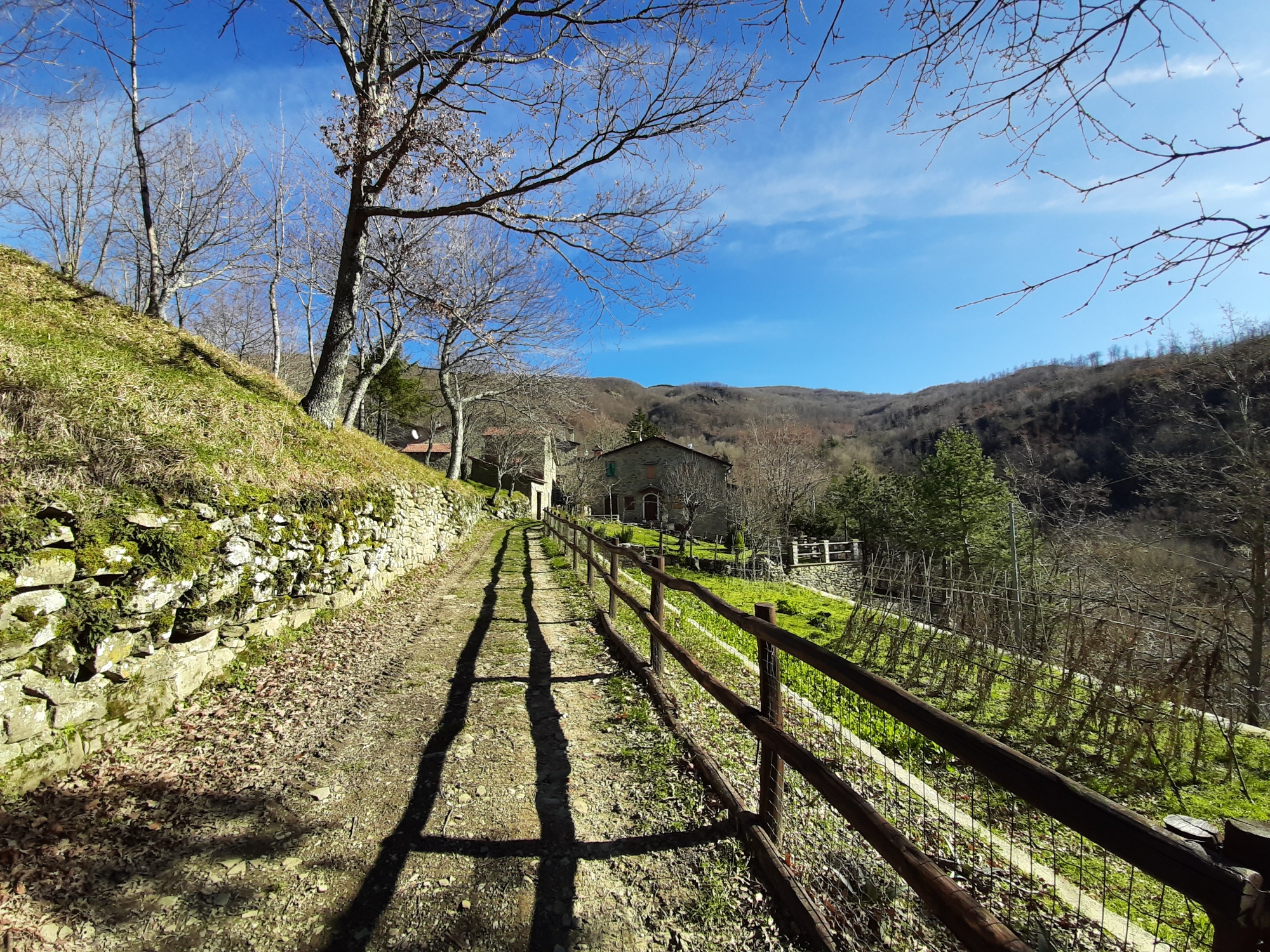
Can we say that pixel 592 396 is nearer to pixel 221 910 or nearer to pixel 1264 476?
pixel 1264 476

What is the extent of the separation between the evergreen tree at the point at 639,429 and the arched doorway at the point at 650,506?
13.2m

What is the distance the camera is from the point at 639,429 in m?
68.9

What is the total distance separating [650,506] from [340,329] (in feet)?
144

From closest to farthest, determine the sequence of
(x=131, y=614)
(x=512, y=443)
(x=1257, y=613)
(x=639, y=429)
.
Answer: (x=131, y=614) → (x=1257, y=613) → (x=512, y=443) → (x=639, y=429)

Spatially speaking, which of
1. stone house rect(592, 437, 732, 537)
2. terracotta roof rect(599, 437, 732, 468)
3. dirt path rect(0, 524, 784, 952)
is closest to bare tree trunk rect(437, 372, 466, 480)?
dirt path rect(0, 524, 784, 952)

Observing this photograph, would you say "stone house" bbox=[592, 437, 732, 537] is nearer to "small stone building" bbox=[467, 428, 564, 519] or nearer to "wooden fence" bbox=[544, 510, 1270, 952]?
"small stone building" bbox=[467, 428, 564, 519]

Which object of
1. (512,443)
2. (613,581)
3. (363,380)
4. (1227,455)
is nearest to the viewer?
(613,581)

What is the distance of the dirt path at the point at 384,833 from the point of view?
2.30 m

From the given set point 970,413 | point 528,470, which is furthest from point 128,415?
point 970,413

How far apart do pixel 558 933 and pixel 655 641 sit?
254cm

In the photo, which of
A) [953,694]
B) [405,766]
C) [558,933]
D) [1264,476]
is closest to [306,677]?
[405,766]

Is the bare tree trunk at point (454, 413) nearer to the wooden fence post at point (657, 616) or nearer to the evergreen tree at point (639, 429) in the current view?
the wooden fence post at point (657, 616)

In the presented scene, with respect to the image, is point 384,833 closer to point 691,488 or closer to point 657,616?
point 657,616

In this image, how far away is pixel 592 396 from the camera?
73.3ft
